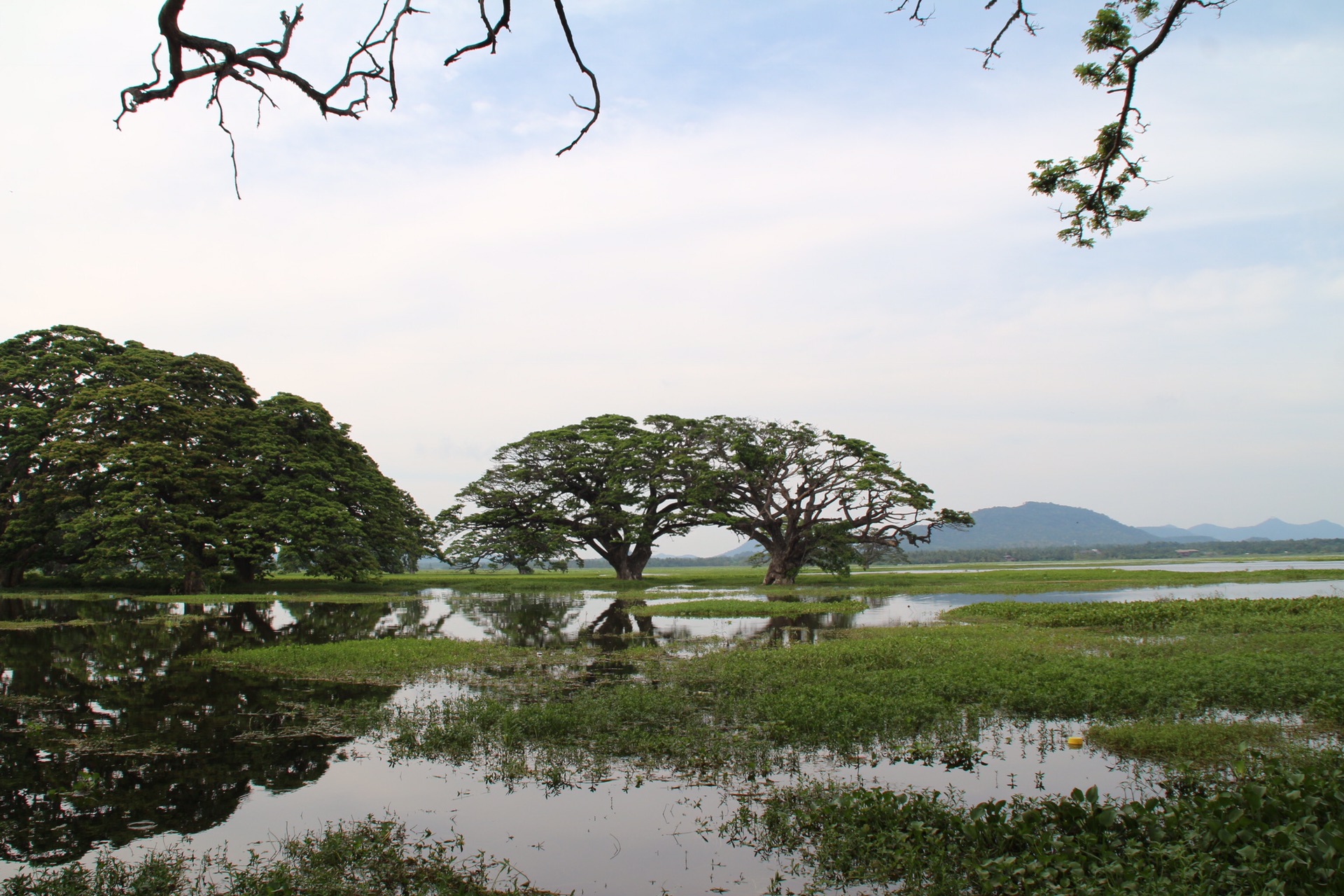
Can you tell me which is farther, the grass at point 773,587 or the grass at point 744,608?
the grass at point 773,587

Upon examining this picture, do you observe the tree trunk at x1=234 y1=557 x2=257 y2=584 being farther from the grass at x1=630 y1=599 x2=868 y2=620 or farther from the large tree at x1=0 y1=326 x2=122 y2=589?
the grass at x1=630 y1=599 x2=868 y2=620

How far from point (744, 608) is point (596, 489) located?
2117 cm

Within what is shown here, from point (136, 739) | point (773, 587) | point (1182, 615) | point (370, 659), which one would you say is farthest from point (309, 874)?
point (773, 587)

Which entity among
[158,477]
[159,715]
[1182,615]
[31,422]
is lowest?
[1182,615]

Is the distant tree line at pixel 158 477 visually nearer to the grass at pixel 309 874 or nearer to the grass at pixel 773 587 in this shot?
the grass at pixel 773 587

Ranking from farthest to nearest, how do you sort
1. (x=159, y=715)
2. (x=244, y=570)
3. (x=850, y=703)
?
(x=244, y=570)
(x=159, y=715)
(x=850, y=703)

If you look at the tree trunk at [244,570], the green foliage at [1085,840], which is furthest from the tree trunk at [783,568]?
the green foliage at [1085,840]

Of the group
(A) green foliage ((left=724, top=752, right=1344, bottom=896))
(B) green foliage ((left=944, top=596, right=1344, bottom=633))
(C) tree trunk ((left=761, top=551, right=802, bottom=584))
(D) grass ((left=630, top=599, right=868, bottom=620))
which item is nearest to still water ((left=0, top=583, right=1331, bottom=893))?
(A) green foliage ((left=724, top=752, right=1344, bottom=896))

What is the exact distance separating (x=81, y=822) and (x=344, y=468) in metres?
38.8

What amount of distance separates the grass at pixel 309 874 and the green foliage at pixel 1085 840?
252 centimetres

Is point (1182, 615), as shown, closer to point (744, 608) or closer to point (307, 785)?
point (744, 608)

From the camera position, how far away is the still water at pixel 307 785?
278 inches

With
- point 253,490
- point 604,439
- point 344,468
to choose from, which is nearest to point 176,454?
point 253,490

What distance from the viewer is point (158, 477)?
35.4m
